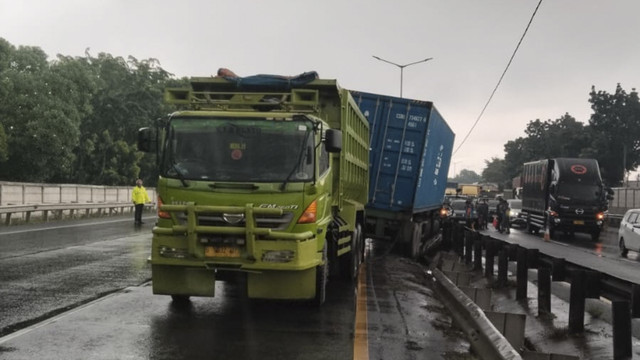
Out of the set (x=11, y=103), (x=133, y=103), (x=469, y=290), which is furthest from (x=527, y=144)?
(x=469, y=290)

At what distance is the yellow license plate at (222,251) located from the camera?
748 centimetres

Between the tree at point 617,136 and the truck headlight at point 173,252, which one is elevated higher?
the tree at point 617,136

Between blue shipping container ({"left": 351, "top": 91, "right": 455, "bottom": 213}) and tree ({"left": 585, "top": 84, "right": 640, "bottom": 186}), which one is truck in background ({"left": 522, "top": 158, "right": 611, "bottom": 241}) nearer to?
blue shipping container ({"left": 351, "top": 91, "right": 455, "bottom": 213})

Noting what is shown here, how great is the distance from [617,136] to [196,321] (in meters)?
72.1

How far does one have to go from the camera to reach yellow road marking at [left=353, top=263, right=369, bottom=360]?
20.7 ft

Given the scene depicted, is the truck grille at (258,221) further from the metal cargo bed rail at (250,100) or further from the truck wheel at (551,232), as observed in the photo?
the truck wheel at (551,232)

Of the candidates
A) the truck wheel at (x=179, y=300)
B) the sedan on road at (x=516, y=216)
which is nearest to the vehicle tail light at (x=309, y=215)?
the truck wheel at (x=179, y=300)

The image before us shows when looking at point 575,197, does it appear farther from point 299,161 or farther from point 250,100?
point 299,161

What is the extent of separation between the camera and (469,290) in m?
9.24

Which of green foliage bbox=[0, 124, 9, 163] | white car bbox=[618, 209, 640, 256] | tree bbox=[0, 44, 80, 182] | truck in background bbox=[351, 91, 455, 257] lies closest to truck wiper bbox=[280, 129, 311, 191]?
truck in background bbox=[351, 91, 455, 257]

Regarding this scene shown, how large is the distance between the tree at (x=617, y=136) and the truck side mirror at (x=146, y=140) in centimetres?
6916

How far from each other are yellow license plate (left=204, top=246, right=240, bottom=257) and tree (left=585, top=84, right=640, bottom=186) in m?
69.6

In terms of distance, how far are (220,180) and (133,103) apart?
183 feet

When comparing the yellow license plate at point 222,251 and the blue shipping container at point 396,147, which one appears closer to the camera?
the yellow license plate at point 222,251
